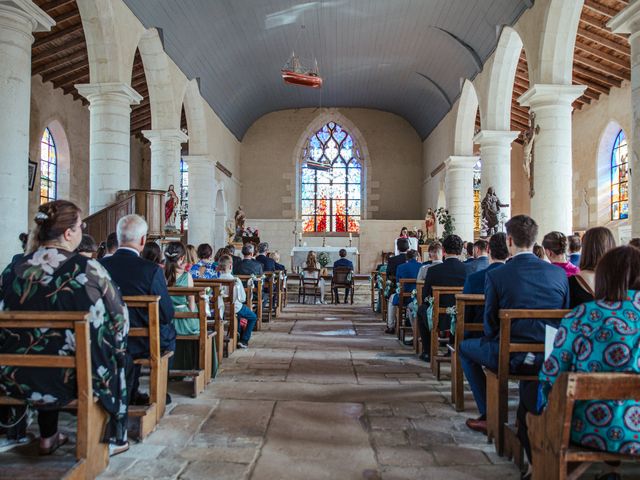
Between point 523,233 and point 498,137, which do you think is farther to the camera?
point 498,137

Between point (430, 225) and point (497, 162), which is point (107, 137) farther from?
point (430, 225)

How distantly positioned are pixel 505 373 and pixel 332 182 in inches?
721

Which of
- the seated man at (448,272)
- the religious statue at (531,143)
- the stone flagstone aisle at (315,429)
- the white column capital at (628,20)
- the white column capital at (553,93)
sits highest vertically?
the white column capital at (553,93)

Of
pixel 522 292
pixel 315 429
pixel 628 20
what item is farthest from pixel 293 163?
pixel 522 292

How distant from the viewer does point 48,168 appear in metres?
13.7

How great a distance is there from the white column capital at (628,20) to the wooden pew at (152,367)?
187 inches

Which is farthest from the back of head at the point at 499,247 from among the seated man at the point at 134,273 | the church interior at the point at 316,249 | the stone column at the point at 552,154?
the stone column at the point at 552,154

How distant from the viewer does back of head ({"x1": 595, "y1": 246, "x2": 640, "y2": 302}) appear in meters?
2.00

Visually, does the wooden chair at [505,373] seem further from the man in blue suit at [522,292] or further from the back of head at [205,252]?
the back of head at [205,252]

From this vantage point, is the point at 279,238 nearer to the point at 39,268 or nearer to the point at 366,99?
the point at 366,99

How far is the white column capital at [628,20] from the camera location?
16.6 feet

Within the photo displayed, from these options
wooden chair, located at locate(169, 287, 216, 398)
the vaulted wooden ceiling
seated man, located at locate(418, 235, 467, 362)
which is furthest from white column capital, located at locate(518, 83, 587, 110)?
wooden chair, located at locate(169, 287, 216, 398)

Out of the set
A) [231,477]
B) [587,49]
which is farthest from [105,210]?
[587,49]

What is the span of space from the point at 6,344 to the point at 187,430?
1.21m
